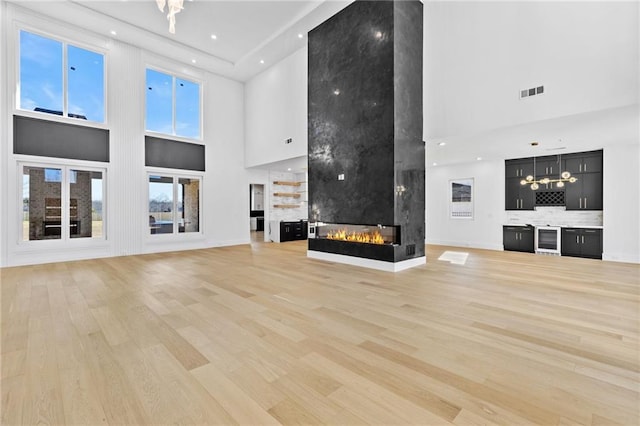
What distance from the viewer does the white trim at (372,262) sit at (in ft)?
17.7

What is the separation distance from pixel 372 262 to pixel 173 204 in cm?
642

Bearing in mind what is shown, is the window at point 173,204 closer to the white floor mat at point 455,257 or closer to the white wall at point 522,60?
the white wall at point 522,60

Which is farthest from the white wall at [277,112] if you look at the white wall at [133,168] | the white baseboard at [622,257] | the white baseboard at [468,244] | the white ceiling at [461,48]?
the white baseboard at [622,257]

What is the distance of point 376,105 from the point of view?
5746mm

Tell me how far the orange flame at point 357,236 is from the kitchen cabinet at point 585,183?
608cm

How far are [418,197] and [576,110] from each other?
2828 mm

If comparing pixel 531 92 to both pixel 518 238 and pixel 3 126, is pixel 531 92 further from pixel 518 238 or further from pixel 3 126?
pixel 3 126

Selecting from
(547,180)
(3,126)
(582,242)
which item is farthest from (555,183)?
(3,126)

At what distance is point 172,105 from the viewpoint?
28.6 ft

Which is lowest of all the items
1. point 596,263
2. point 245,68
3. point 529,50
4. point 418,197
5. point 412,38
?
point 596,263

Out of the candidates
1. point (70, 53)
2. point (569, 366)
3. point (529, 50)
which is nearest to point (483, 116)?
point (529, 50)

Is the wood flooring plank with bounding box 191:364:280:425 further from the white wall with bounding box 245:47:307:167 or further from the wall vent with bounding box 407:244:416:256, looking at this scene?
the white wall with bounding box 245:47:307:167

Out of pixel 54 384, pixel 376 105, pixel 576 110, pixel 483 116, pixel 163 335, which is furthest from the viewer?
pixel 376 105

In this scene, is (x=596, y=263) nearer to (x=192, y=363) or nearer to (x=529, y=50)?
(x=529, y=50)
